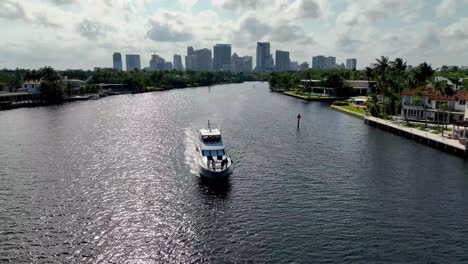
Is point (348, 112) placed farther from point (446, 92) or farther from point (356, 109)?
point (446, 92)

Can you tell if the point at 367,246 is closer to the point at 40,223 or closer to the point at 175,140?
the point at 40,223

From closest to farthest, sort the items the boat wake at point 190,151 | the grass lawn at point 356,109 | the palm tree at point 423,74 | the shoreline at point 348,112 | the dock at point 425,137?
the boat wake at point 190,151, the dock at point 425,137, the palm tree at point 423,74, the shoreline at point 348,112, the grass lawn at point 356,109

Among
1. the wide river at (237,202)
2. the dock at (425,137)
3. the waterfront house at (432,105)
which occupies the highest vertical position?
the waterfront house at (432,105)

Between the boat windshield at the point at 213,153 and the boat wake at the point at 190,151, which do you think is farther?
the boat wake at the point at 190,151

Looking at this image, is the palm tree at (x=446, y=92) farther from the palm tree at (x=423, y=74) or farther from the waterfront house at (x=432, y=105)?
the palm tree at (x=423, y=74)

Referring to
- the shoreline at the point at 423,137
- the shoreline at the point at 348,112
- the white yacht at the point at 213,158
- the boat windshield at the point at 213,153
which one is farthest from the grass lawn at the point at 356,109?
A: the boat windshield at the point at 213,153

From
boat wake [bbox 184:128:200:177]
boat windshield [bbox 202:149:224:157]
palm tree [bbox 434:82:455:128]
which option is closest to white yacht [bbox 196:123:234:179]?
boat windshield [bbox 202:149:224:157]

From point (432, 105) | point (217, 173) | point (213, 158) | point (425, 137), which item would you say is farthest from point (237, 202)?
point (432, 105)
